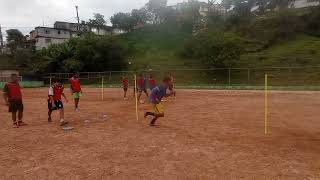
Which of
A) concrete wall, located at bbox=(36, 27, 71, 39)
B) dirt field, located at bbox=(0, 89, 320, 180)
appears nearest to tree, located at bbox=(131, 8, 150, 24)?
concrete wall, located at bbox=(36, 27, 71, 39)

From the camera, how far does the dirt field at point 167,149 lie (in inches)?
305

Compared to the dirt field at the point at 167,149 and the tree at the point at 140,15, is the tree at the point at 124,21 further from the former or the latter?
the dirt field at the point at 167,149

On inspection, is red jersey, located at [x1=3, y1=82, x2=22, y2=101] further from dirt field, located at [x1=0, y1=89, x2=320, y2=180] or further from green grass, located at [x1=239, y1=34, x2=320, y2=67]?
green grass, located at [x1=239, y1=34, x2=320, y2=67]

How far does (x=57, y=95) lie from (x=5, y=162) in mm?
5376

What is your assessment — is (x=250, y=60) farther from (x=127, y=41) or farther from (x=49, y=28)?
(x=49, y=28)

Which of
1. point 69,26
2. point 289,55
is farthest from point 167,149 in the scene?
point 69,26

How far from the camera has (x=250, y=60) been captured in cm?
5069

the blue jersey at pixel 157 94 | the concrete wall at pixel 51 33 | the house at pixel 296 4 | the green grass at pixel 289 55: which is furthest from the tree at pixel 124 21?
the blue jersey at pixel 157 94

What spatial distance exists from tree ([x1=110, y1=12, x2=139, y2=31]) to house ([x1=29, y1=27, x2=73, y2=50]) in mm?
10687

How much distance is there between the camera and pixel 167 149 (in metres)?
9.57

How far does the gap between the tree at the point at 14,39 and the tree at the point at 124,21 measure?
18.5 m

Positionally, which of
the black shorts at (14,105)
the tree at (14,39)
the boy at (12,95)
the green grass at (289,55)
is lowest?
the black shorts at (14,105)

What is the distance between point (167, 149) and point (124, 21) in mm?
69403

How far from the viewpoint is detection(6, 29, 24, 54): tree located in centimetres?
7238
